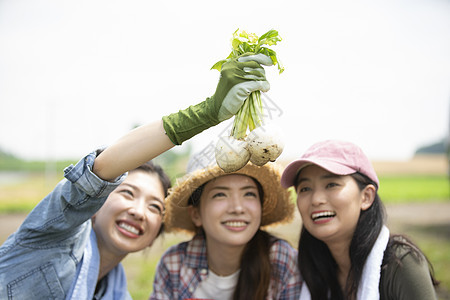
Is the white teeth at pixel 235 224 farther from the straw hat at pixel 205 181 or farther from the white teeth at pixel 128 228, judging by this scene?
the white teeth at pixel 128 228

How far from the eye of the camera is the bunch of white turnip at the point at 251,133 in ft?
5.11

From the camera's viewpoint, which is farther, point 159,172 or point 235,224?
point 159,172

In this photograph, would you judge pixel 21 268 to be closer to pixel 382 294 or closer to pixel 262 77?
pixel 262 77

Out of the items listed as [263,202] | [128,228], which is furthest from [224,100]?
[263,202]

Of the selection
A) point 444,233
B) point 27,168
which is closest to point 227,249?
point 444,233

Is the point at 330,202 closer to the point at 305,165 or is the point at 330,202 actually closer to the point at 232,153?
the point at 305,165

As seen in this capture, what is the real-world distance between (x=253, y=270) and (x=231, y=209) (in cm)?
54

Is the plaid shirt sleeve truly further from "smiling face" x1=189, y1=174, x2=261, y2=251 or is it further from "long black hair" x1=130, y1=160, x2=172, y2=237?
"long black hair" x1=130, y1=160, x2=172, y2=237

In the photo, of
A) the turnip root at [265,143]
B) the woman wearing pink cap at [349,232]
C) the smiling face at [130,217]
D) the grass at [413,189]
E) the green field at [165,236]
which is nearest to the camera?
the turnip root at [265,143]

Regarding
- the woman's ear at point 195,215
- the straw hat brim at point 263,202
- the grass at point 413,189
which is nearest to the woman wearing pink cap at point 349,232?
the straw hat brim at point 263,202

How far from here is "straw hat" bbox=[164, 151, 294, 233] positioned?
2.46 m

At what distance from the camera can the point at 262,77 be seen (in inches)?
62.9

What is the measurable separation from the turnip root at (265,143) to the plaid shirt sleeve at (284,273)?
144 centimetres

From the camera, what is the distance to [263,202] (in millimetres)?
2771
